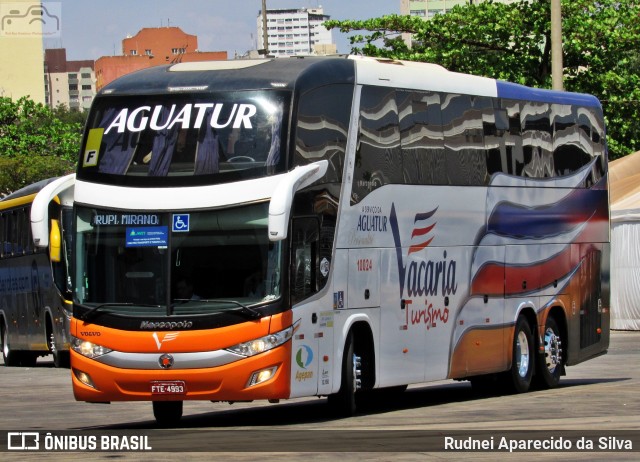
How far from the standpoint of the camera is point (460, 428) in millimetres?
14359

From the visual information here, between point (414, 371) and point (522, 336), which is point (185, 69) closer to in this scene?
point (414, 371)

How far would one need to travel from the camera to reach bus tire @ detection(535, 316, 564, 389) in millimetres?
21688

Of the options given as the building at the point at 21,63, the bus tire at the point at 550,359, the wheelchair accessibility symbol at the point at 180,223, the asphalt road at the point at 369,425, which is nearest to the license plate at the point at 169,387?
the asphalt road at the point at 369,425

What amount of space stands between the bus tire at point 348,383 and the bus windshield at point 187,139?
250cm

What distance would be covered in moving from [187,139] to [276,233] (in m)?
1.60

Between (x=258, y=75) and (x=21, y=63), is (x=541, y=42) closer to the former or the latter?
(x=258, y=75)

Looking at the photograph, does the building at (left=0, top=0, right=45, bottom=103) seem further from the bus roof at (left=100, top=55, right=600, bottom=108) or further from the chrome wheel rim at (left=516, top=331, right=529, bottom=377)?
the bus roof at (left=100, top=55, right=600, bottom=108)

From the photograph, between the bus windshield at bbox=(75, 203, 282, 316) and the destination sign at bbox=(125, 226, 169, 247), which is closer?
the bus windshield at bbox=(75, 203, 282, 316)

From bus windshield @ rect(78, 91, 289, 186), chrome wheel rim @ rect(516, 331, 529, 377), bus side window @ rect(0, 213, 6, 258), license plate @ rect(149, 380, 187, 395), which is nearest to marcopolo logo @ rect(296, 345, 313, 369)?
license plate @ rect(149, 380, 187, 395)

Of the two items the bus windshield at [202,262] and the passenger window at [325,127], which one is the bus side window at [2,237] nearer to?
the passenger window at [325,127]

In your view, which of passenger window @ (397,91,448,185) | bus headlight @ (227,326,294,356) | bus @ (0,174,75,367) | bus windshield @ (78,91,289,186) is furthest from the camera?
bus @ (0,174,75,367)

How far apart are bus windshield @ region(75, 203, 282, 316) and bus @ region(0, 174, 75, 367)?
43.8ft

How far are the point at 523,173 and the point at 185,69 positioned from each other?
6.63 m

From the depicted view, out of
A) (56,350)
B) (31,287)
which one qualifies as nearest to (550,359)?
(56,350)
